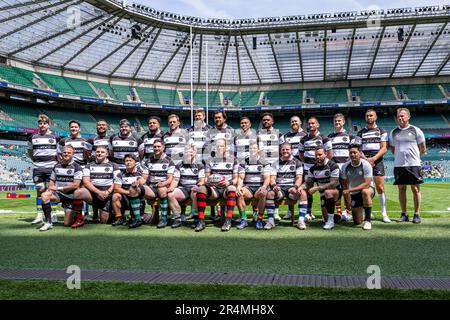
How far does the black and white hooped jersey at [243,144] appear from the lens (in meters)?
7.28

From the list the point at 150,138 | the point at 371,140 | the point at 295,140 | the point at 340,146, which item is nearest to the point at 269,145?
the point at 295,140

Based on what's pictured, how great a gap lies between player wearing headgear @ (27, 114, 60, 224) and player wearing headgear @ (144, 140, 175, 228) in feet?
6.77

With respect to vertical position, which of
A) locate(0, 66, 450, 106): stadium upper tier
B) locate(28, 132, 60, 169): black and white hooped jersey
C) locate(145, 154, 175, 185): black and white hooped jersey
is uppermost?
locate(0, 66, 450, 106): stadium upper tier

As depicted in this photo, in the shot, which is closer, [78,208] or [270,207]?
[270,207]

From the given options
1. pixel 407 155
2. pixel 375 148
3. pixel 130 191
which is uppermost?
pixel 375 148

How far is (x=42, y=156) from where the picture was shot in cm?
793

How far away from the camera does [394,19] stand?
102ft

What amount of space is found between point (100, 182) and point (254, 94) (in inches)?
1446

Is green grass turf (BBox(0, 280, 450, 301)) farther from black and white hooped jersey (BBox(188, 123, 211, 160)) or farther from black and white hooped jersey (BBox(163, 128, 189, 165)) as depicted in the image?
black and white hooped jersey (BBox(188, 123, 211, 160))

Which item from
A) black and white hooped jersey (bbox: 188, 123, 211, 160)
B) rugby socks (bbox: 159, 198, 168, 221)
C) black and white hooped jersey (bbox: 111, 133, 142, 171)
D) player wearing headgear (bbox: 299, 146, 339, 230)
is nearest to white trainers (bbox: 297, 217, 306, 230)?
player wearing headgear (bbox: 299, 146, 339, 230)

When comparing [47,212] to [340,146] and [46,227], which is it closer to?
[46,227]

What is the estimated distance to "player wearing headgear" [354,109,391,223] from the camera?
7.50 metres
